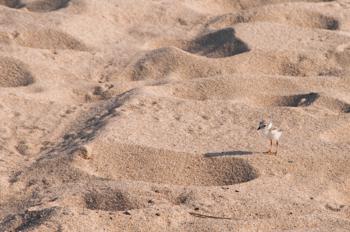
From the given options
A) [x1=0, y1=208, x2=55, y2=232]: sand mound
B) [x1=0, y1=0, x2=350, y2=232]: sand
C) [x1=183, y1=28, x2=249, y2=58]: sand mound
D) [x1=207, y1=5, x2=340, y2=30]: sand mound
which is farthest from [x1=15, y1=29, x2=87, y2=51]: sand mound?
[x1=0, y1=208, x2=55, y2=232]: sand mound

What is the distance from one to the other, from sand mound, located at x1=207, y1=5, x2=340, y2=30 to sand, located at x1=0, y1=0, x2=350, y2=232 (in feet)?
0.05

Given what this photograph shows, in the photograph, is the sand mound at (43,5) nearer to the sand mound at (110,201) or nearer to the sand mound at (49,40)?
the sand mound at (49,40)

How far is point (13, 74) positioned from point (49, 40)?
0.67m

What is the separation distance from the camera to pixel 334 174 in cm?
428

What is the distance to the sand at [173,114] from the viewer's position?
3889 mm

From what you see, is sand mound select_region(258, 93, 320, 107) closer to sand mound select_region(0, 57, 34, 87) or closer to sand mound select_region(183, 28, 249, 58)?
sand mound select_region(183, 28, 249, 58)

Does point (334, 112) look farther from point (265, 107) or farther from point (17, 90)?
point (17, 90)

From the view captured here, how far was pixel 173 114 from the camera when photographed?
16.3ft

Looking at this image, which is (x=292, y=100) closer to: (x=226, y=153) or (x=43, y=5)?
(x=226, y=153)

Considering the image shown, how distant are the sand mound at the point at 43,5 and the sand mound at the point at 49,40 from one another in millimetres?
699

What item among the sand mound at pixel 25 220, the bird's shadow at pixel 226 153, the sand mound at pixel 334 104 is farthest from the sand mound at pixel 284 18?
the sand mound at pixel 25 220

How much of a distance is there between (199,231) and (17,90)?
2129 millimetres

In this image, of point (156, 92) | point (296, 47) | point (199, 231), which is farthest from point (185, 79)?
point (199, 231)

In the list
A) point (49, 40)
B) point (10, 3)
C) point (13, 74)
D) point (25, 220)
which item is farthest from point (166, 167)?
point (10, 3)
